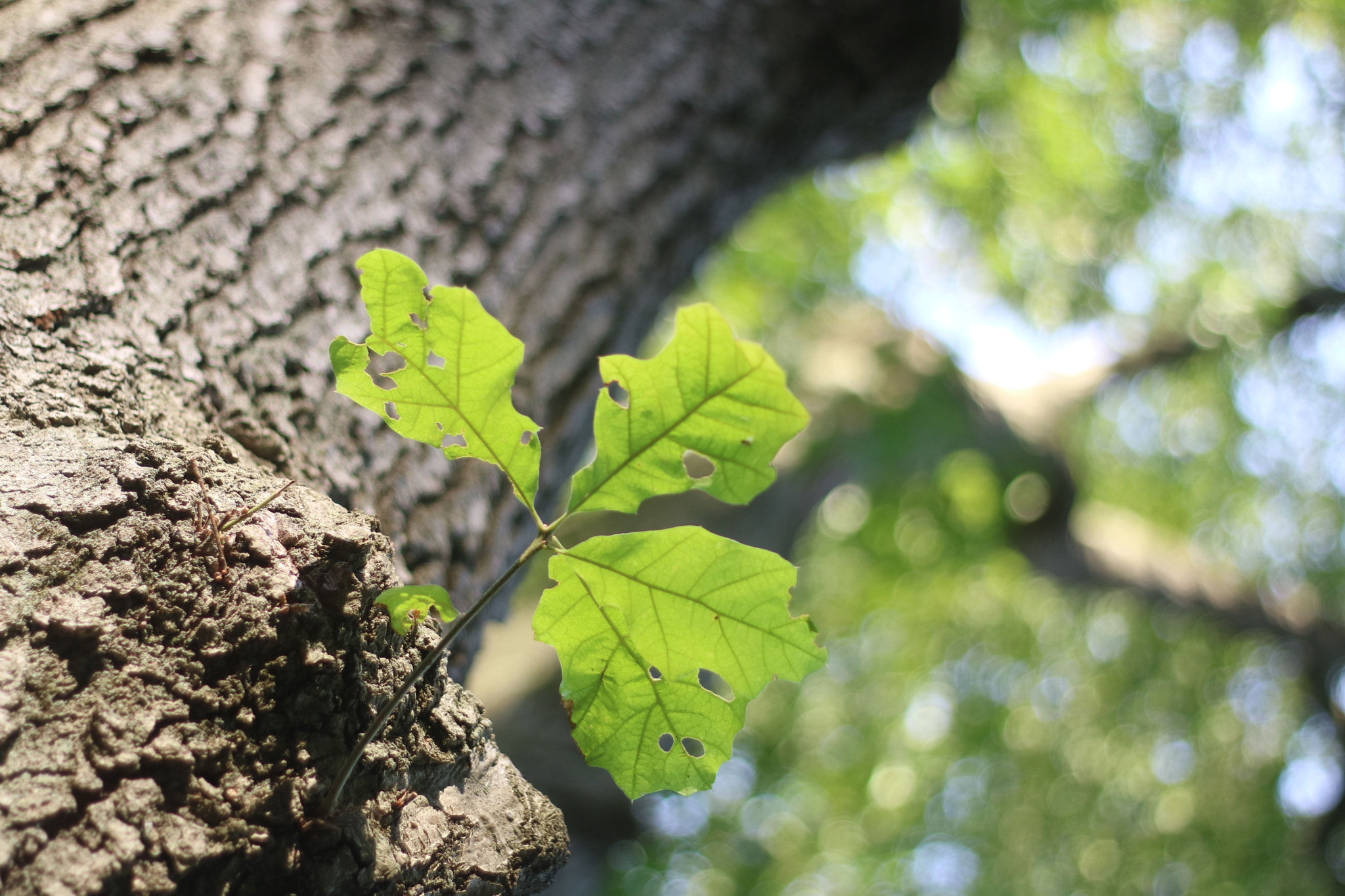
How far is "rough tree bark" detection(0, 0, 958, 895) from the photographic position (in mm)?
672

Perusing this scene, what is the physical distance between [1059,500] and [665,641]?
19.5ft

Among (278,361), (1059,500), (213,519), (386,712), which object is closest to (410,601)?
(386,712)

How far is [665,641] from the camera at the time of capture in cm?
80

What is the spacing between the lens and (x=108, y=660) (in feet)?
2.26

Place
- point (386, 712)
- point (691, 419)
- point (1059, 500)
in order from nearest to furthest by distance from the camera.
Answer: point (386, 712), point (691, 419), point (1059, 500)

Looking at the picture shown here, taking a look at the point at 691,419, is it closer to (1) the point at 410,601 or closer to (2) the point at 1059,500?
(1) the point at 410,601

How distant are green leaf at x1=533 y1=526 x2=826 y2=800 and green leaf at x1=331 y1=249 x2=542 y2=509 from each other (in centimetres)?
12

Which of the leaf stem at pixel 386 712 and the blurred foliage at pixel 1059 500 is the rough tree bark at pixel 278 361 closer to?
the leaf stem at pixel 386 712

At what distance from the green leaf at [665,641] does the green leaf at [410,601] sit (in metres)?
0.09

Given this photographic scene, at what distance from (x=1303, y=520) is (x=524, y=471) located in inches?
358

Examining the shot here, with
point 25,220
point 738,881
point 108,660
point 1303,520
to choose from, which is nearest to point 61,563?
point 108,660

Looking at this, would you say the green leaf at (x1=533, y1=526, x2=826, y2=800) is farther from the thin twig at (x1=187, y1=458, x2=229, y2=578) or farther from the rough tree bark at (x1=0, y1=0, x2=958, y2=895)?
the thin twig at (x1=187, y1=458, x2=229, y2=578)

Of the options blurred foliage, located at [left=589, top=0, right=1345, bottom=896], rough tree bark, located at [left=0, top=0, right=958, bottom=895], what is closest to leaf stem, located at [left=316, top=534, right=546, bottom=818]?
rough tree bark, located at [left=0, top=0, right=958, bottom=895]

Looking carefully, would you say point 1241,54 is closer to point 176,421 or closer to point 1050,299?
point 1050,299
